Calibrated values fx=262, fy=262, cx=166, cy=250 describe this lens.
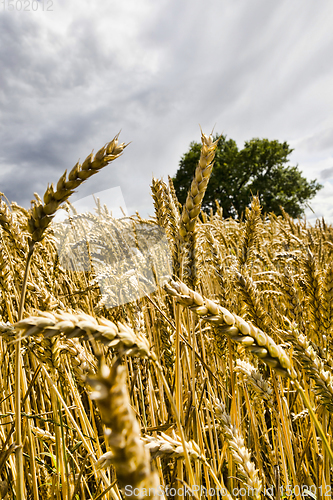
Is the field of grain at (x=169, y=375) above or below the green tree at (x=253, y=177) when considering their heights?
below

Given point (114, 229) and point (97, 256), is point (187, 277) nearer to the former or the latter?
point (97, 256)

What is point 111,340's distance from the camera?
1.35ft

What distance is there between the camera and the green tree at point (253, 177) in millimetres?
25391

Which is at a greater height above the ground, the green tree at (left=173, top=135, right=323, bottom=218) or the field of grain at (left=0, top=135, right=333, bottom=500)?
the green tree at (left=173, top=135, right=323, bottom=218)

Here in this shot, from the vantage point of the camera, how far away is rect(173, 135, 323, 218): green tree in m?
25.4

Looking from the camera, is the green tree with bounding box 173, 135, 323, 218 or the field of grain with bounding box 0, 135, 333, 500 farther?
the green tree with bounding box 173, 135, 323, 218

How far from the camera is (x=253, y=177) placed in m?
26.6

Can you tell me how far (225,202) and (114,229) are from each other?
2395 cm

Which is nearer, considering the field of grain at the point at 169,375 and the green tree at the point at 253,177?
the field of grain at the point at 169,375

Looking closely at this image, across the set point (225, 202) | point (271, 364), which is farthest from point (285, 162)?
point (271, 364)

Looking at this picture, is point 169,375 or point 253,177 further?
point 253,177

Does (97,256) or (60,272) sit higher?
(97,256)

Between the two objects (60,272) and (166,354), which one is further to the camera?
(60,272)

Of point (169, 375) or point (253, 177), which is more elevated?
point (253, 177)
